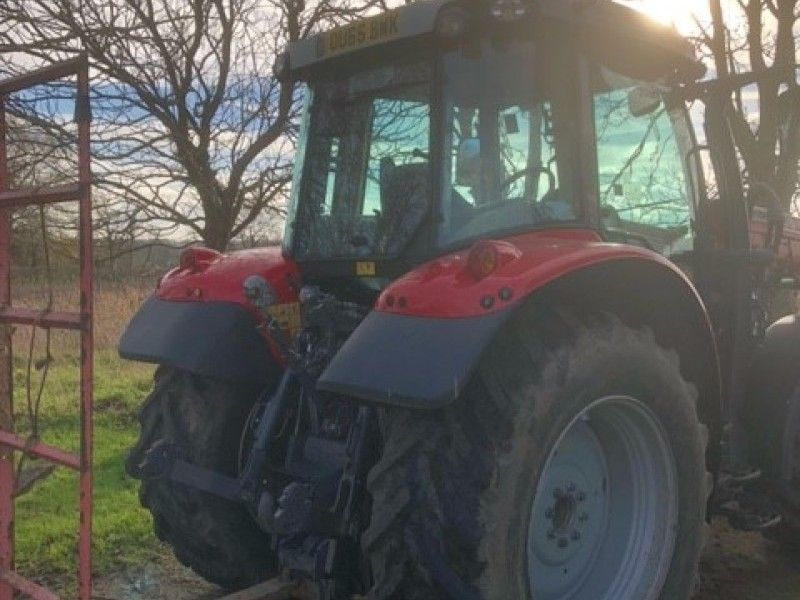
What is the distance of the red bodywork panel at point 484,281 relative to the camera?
8.51ft

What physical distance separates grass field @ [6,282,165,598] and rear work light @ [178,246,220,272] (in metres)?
0.84

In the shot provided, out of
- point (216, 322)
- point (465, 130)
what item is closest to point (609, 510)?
point (465, 130)

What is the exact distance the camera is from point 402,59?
335 centimetres

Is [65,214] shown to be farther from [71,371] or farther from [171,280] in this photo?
[171,280]

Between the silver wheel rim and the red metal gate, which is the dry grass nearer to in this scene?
the red metal gate

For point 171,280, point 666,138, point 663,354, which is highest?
point 666,138

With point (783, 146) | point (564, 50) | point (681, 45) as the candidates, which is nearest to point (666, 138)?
point (681, 45)

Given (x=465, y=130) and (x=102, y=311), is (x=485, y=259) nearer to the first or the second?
(x=465, y=130)

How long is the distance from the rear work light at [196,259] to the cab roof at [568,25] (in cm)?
88

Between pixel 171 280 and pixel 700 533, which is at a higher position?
pixel 171 280

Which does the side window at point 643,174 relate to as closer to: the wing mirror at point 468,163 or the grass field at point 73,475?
the wing mirror at point 468,163

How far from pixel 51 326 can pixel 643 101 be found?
245 cm

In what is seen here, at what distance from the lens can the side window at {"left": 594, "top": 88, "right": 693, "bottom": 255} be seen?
139 inches

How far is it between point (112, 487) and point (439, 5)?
12.3ft
